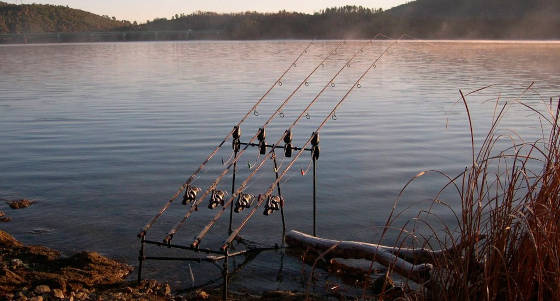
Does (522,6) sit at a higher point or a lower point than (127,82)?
higher

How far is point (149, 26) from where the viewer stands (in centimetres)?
16025

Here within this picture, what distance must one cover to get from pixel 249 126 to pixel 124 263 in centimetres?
977

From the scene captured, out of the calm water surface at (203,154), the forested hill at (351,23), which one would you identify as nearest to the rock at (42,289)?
the calm water surface at (203,154)

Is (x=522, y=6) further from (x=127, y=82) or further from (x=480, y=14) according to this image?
(x=127, y=82)

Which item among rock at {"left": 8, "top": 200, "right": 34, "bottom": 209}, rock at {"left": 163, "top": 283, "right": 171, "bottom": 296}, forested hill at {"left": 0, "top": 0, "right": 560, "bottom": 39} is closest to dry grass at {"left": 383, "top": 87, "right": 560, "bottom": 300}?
rock at {"left": 163, "top": 283, "right": 171, "bottom": 296}

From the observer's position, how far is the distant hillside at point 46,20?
515ft

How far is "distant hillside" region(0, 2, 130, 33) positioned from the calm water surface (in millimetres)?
139589

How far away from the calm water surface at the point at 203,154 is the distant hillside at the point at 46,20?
140 meters

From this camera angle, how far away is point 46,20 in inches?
6594

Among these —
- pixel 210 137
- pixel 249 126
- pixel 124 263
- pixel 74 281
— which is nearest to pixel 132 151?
pixel 210 137

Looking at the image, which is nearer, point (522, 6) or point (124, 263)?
point (124, 263)

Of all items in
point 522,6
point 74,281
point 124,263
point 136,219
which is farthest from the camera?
point 522,6

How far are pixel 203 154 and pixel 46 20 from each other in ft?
551

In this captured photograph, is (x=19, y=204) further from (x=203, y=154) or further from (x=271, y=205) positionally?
(x=271, y=205)
